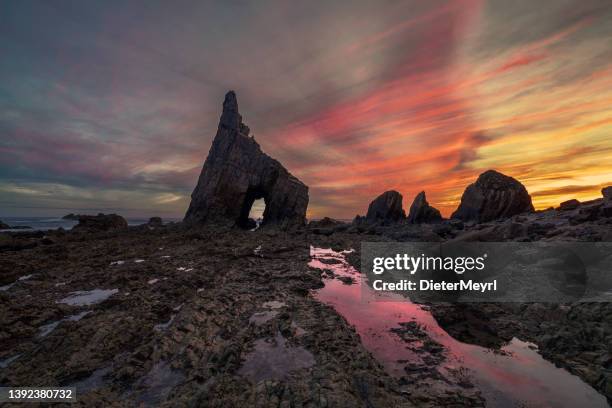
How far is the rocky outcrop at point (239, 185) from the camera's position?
52062 millimetres

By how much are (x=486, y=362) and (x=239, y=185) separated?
50.5 meters

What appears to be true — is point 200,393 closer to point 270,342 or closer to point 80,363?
point 270,342

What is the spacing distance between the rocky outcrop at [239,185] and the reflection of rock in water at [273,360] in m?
44.4

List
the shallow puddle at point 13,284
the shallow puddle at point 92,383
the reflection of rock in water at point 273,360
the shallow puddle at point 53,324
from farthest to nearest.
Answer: the shallow puddle at point 13,284 < the shallow puddle at point 53,324 < the reflection of rock in water at point 273,360 < the shallow puddle at point 92,383

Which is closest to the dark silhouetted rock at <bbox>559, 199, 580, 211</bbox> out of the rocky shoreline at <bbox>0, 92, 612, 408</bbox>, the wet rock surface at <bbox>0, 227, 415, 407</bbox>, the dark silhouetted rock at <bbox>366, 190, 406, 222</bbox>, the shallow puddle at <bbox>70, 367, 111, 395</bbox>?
the rocky shoreline at <bbox>0, 92, 612, 408</bbox>

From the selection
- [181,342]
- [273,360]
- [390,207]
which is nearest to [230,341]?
[181,342]

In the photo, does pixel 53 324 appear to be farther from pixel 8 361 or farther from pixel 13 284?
pixel 13 284

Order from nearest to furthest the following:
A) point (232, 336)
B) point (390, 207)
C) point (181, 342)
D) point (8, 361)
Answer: point (8, 361) → point (181, 342) → point (232, 336) → point (390, 207)

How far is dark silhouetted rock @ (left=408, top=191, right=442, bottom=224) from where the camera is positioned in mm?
64750

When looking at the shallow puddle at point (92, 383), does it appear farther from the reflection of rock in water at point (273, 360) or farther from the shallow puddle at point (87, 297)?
the shallow puddle at point (87, 297)

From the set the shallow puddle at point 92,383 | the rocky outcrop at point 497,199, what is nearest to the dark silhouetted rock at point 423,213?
the rocky outcrop at point 497,199

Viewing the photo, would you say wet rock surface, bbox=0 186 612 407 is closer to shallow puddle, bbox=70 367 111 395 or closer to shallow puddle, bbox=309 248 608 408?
shallow puddle, bbox=70 367 111 395

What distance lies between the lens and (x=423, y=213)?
213 ft

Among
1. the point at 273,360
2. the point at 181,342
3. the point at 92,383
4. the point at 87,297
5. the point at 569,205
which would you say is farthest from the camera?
the point at 569,205
